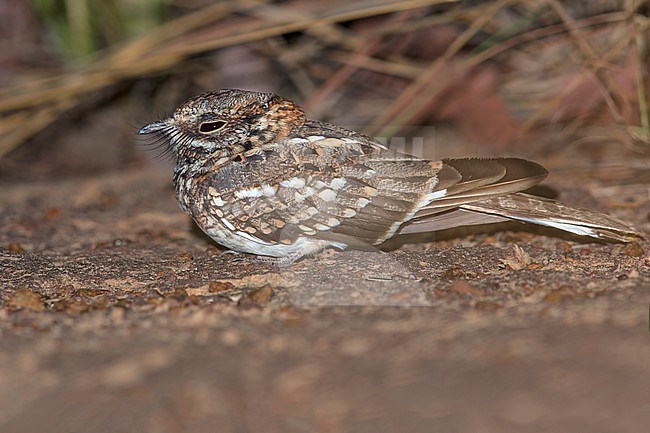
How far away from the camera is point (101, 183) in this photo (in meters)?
6.04

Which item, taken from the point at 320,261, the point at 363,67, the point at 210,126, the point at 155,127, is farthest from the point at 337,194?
the point at 363,67

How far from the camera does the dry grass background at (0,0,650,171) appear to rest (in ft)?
17.9

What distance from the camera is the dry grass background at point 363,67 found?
5449mm

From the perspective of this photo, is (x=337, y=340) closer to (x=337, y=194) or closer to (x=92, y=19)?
(x=337, y=194)

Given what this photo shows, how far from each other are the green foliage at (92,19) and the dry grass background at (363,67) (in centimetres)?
1

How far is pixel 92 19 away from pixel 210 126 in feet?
10.4

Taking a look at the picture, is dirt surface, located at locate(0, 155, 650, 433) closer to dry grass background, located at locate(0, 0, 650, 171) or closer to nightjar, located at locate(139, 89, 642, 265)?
nightjar, located at locate(139, 89, 642, 265)

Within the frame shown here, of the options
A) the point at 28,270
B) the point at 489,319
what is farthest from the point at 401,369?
the point at 28,270

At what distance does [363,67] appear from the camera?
6.49 meters

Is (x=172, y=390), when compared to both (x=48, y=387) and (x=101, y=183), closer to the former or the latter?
(x=48, y=387)

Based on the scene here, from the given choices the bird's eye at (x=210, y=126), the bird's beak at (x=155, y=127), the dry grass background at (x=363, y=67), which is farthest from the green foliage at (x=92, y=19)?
the bird's eye at (x=210, y=126)

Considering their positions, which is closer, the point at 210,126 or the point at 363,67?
the point at 210,126

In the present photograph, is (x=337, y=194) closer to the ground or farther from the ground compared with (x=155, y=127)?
closer to the ground

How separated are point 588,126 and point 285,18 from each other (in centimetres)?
236
